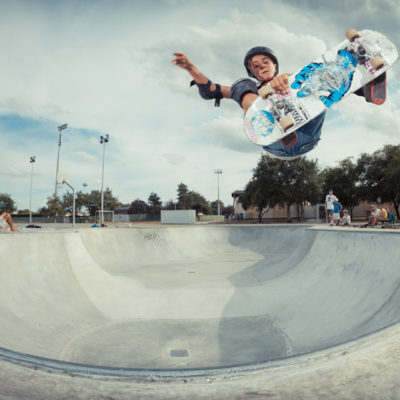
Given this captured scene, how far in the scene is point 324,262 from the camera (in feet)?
21.7

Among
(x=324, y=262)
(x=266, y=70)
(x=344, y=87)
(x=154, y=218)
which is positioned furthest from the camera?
(x=154, y=218)

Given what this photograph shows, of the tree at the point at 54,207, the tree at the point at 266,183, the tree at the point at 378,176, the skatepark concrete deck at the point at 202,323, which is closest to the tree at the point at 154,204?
the tree at the point at 54,207

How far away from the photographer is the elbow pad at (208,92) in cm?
802

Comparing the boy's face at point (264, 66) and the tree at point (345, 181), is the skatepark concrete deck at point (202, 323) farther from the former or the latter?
the tree at point (345, 181)

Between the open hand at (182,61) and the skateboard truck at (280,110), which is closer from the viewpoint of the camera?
the skateboard truck at (280,110)

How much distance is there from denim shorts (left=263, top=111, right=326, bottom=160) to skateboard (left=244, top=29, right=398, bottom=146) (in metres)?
0.21

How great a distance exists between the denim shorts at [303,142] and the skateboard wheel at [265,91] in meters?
1.07

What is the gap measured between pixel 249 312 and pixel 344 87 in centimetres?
509

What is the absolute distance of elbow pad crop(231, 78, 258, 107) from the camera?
281 inches

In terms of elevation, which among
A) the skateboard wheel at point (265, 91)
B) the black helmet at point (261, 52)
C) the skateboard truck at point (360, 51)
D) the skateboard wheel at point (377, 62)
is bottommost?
the skateboard wheel at point (265, 91)

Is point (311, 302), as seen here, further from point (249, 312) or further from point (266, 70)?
point (266, 70)

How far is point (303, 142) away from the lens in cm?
646

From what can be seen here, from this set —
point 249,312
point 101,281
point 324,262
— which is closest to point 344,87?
point 324,262

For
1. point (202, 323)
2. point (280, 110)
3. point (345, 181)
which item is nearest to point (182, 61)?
point (280, 110)
